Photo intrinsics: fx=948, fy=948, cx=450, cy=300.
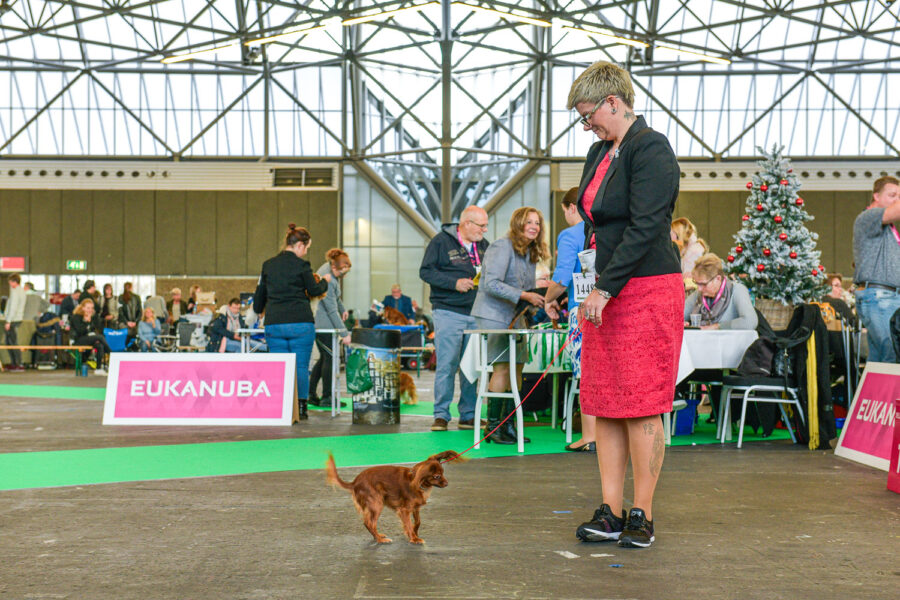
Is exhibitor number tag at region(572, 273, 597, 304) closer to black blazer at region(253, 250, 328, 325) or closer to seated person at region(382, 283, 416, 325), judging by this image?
black blazer at region(253, 250, 328, 325)

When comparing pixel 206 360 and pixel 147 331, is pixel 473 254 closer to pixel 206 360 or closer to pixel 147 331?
pixel 206 360

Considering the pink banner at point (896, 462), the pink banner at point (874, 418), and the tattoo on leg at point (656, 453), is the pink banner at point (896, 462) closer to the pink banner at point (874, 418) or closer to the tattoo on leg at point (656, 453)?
the pink banner at point (874, 418)

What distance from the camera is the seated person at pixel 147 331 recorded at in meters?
16.1

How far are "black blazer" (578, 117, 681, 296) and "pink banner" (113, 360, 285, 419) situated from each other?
485cm

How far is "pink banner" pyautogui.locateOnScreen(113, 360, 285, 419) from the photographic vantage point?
7730mm

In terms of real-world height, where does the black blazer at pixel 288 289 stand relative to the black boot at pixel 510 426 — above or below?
above

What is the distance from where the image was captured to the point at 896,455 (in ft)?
14.4

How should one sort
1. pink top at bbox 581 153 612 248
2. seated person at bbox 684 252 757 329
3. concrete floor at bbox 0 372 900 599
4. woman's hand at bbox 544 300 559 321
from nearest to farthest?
concrete floor at bbox 0 372 900 599, pink top at bbox 581 153 612 248, woman's hand at bbox 544 300 559 321, seated person at bbox 684 252 757 329

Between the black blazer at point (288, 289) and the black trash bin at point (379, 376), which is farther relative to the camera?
the black blazer at point (288, 289)

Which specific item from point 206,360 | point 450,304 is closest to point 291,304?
point 206,360

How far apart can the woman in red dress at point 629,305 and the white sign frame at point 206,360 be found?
465cm

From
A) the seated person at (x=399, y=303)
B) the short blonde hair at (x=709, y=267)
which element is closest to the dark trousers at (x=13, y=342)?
the seated person at (x=399, y=303)

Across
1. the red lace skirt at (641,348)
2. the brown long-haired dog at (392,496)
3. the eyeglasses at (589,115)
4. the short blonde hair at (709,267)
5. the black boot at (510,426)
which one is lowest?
the black boot at (510,426)

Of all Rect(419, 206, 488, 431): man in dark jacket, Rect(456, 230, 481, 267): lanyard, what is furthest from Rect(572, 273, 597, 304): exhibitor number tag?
Rect(456, 230, 481, 267): lanyard
